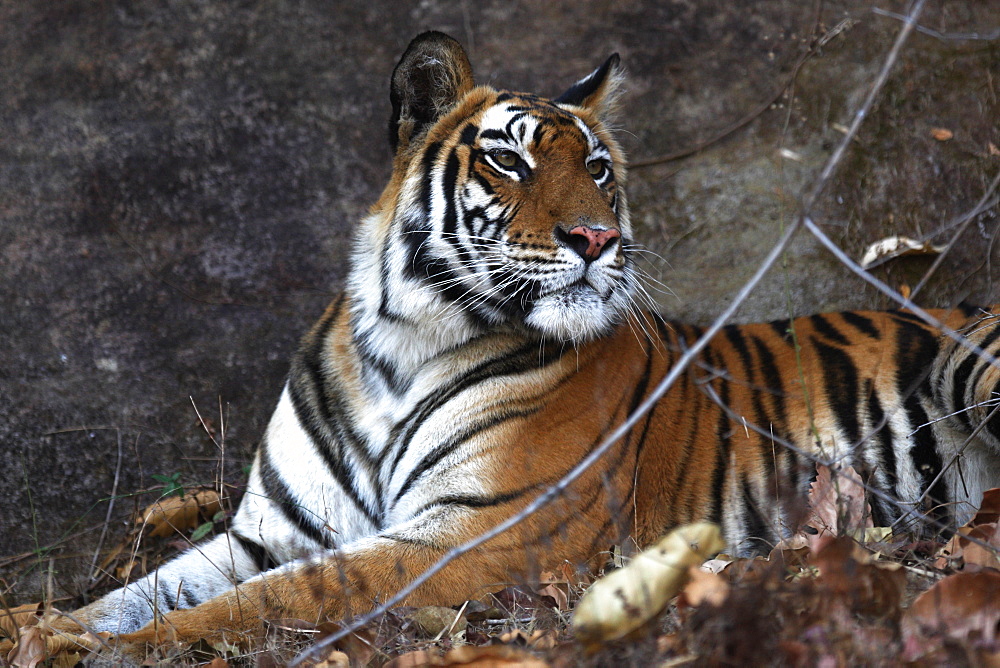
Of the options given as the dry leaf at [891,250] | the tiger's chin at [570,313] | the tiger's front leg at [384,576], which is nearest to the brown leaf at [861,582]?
the tiger's front leg at [384,576]

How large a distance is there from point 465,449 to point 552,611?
2.20 ft

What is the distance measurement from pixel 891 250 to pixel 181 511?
3.08 metres

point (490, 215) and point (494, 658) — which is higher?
point (490, 215)

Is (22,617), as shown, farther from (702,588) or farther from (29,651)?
(702,588)

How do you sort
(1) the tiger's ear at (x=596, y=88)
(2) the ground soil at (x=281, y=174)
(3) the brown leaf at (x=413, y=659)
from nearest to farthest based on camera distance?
(3) the brown leaf at (x=413, y=659) < (1) the tiger's ear at (x=596, y=88) < (2) the ground soil at (x=281, y=174)

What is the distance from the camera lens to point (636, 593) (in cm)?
137

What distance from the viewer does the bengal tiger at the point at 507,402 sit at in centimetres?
238

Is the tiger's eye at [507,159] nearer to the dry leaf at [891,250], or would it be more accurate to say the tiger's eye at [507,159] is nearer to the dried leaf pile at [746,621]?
the dried leaf pile at [746,621]

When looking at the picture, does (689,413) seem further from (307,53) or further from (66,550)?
(307,53)

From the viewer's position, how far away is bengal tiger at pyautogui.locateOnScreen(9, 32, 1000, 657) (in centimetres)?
238

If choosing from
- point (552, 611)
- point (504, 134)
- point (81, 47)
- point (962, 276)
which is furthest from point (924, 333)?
point (81, 47)

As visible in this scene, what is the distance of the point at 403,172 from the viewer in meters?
2.74

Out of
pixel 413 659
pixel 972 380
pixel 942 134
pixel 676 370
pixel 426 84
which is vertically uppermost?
pixel 426 84

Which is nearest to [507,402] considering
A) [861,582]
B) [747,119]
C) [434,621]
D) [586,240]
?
[586,240]
